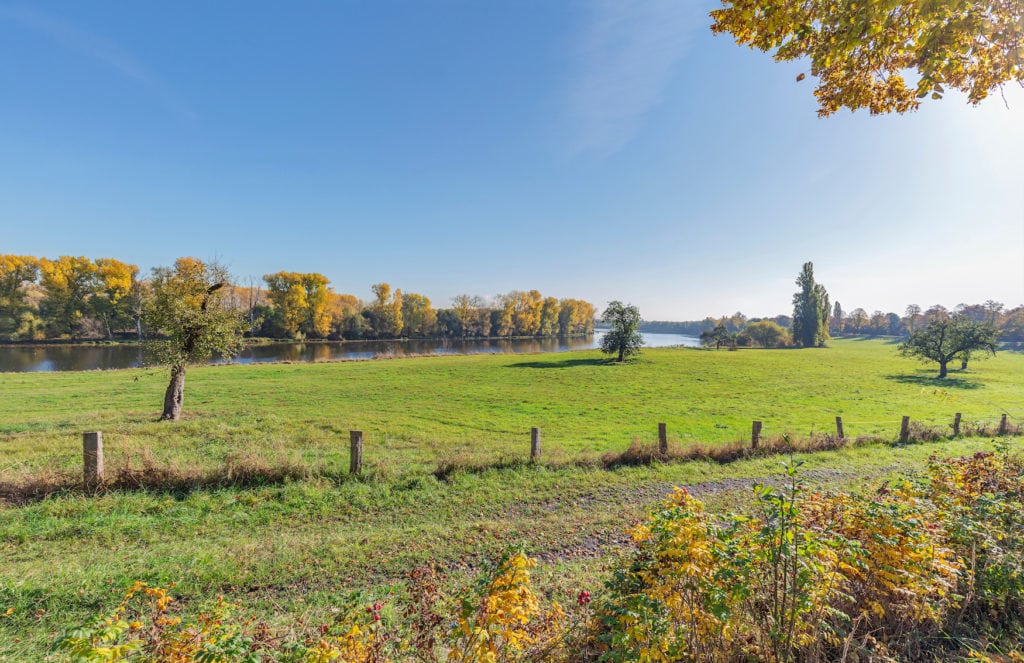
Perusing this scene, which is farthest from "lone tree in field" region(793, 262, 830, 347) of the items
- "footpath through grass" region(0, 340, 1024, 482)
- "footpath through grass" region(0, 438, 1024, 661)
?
"footpath through grass" region(0, 438, 1024, 661)

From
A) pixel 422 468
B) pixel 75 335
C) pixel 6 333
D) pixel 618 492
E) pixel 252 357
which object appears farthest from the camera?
pixel 75 335

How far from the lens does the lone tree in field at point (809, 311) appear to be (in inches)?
3253

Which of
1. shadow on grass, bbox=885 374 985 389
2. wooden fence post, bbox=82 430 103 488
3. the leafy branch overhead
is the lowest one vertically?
shadow on grass, bbox=885 374 985 389

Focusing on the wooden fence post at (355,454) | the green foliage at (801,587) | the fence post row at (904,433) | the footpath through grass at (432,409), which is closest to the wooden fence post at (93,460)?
the footpath through grass at (432,409)

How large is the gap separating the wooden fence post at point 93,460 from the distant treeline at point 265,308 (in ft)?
111

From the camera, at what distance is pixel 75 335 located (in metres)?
59.3

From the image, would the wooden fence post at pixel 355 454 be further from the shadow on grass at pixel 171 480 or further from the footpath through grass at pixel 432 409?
the footpath through grass at pixel 432 409

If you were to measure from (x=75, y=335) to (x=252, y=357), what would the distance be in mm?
39542

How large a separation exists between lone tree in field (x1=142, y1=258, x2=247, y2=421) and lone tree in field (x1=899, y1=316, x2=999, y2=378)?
58249mm

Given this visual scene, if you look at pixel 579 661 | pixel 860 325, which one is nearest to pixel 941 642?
pixel 579 661

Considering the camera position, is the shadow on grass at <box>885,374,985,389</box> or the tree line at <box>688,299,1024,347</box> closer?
the shadow on grass at <box>885,374,985,389</box>

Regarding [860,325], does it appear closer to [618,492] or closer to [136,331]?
[618,492]

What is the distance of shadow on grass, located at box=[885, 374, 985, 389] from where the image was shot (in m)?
31.7

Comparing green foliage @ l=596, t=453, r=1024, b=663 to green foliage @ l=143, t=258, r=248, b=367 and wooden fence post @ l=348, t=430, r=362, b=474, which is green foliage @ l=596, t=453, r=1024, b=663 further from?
green foliage @ l=143, t=258, r=248, b=367
